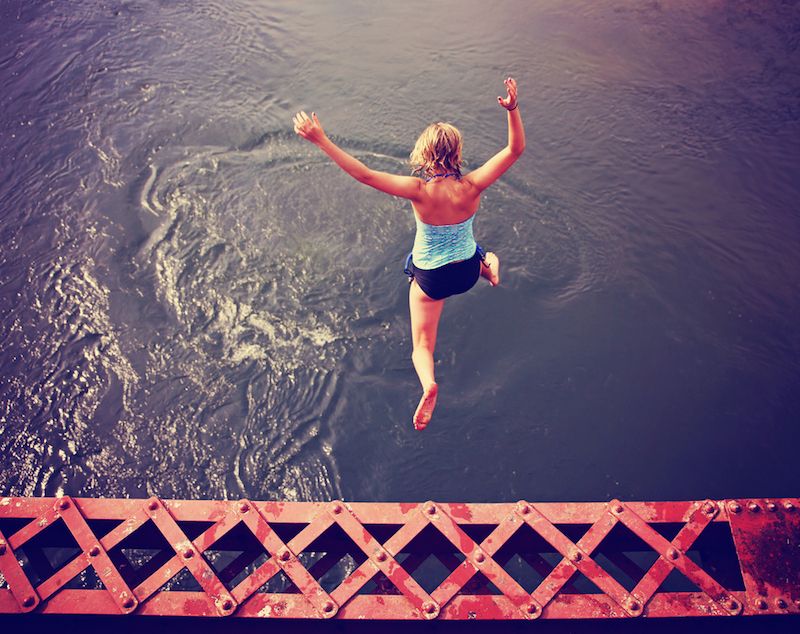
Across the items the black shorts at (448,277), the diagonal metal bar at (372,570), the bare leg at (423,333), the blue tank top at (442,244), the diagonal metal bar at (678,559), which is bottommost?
the diagonal metal bar at (678,559)

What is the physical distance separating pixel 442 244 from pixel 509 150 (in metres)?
0.67

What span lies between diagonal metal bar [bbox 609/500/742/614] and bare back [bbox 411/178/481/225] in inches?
78.1

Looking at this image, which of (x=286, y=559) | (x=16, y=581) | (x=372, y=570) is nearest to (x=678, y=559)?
(x=372, y=570)

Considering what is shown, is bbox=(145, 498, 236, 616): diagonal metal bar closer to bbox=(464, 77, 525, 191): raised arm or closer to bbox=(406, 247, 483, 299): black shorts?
bbox=(406, 247, 483, 299): black shorts

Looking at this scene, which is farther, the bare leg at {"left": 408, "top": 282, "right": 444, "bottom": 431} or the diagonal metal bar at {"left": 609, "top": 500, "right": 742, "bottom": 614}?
the bare leg at {"left": 408, "top": 282, "right": 444, "bottom": 431}

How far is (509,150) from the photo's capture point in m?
3.27

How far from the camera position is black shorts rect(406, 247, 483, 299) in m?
3.67

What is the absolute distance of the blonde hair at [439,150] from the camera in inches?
125

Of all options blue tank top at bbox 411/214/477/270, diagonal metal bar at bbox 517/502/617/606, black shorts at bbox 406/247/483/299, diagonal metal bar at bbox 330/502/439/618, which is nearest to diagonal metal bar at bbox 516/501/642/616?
diagonal metal bar at bbox 517/502/617/606

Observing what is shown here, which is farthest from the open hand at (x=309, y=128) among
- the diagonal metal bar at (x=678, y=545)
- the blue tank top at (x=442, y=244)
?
the diagonal metal bar at (x=678, y=545)

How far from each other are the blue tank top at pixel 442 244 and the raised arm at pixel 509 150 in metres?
0.24

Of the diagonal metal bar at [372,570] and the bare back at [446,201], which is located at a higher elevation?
the bare back at [446,201]

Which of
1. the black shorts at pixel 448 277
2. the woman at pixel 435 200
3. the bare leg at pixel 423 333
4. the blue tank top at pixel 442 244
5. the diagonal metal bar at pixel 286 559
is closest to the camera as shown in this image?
the woman at pixel 435 200

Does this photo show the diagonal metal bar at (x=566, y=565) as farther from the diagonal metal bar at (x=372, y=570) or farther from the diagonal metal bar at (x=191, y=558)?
the diagonal metal bar at (x=191, y=558)
